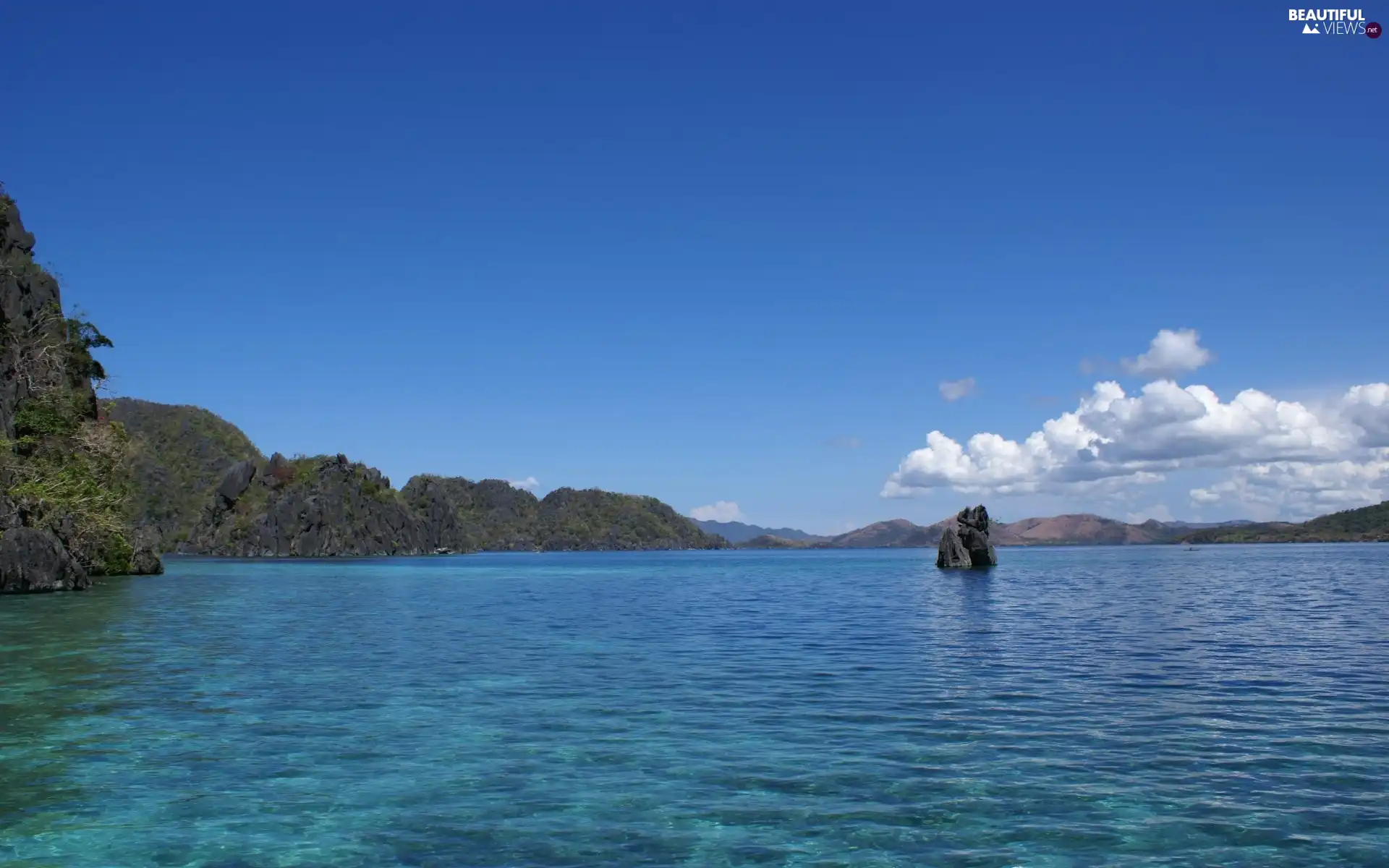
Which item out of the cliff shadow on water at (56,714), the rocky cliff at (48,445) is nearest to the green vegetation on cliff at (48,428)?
the rocky cliff at (48,445)

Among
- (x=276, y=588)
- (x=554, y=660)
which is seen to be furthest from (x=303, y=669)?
(x=276, y=588)

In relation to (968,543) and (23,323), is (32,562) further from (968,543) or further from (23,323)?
(968,543)

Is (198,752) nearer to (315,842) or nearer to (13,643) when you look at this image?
(315,842)

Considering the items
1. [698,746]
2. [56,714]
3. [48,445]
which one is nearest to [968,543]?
[48,445]

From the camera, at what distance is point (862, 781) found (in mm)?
16484

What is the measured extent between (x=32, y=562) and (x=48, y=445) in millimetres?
15904

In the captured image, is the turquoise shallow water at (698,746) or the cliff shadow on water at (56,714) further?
the cliff shadow on water at (56,714)

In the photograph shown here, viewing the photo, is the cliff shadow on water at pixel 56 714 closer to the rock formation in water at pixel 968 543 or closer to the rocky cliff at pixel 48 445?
the rocky cliff at pixel 48 445

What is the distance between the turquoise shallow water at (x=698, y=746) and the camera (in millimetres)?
13336

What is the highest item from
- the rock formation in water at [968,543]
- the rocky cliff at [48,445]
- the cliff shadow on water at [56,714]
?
the rocky cliff at [48,445]

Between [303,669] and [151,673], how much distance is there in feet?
14.8

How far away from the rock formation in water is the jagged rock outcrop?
3499 inches

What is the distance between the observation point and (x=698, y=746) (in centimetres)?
1947

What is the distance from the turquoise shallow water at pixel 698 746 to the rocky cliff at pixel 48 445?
1168 inches
